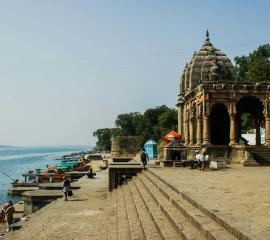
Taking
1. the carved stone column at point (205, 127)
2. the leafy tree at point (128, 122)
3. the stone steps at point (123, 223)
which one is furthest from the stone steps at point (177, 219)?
the leafy tree at point (128, 122)

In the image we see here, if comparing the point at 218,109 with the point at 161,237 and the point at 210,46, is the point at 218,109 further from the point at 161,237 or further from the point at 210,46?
the point at 161,237

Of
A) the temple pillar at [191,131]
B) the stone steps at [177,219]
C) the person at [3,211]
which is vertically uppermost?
the temple pillar at [191,131]

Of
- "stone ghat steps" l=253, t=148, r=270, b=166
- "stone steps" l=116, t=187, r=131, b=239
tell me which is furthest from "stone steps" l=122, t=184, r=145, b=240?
"stone ghat steps" l=253, t=148, r=270, b=166

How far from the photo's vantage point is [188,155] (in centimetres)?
2945

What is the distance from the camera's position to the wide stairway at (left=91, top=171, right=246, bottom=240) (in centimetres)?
799

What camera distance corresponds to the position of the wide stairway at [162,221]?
314 inches

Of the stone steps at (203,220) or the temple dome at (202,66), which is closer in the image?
the stone steps at (203,220)

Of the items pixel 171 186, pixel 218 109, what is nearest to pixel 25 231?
pixel 171 186

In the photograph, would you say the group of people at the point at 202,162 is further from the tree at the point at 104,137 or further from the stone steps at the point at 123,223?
the tree at the point at 104,137

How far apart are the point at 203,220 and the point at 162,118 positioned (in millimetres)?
97879

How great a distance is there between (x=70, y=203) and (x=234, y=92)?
1576 centimetres

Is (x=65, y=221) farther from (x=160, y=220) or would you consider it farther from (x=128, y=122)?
(x=128, y=122)

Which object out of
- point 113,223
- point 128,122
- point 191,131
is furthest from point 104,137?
point 113,223

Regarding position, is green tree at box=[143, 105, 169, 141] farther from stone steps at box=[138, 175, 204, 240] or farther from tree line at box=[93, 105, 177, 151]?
stone steps at box=[138, 175, 204, 240]
